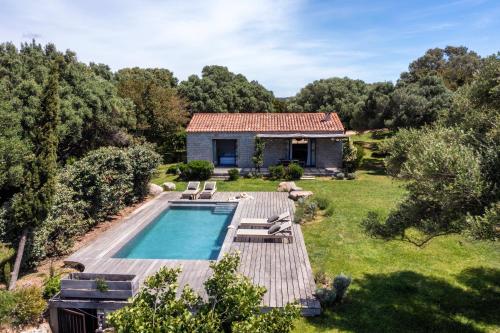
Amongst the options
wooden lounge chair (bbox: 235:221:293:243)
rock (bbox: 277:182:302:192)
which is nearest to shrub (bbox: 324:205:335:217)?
wooden lounge chair (bbox: 235:221:293:243)

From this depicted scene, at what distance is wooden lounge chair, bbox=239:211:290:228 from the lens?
15594 mm

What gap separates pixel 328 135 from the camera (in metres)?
27.6

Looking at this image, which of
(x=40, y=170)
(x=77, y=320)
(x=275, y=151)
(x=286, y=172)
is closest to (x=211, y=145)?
(x=275, y=151)

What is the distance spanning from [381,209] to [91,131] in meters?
17.8

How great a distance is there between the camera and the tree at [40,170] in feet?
36.6

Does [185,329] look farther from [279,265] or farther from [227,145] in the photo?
[227,145]

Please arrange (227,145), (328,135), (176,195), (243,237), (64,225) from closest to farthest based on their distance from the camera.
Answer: (64,225) < (243,237) < (176,195) < (328,135) < (227,145)

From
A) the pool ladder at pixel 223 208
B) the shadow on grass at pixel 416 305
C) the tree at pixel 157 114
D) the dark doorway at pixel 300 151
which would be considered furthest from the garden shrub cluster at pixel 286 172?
the shadow on grass at pixel 416 305

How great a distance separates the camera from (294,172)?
26.5 m

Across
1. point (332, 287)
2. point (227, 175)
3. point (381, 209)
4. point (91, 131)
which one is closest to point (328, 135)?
point (227, 175)

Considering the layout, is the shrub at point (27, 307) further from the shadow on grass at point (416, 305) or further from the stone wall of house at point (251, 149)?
the stone wall of house at point (251, 149)

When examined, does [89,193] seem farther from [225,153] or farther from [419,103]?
[419,103]

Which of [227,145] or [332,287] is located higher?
[227,145]

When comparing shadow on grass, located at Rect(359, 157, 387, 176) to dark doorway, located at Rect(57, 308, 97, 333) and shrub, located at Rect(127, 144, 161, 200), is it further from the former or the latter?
dark doorway, located at Rect(57, 308, 97, 333)
